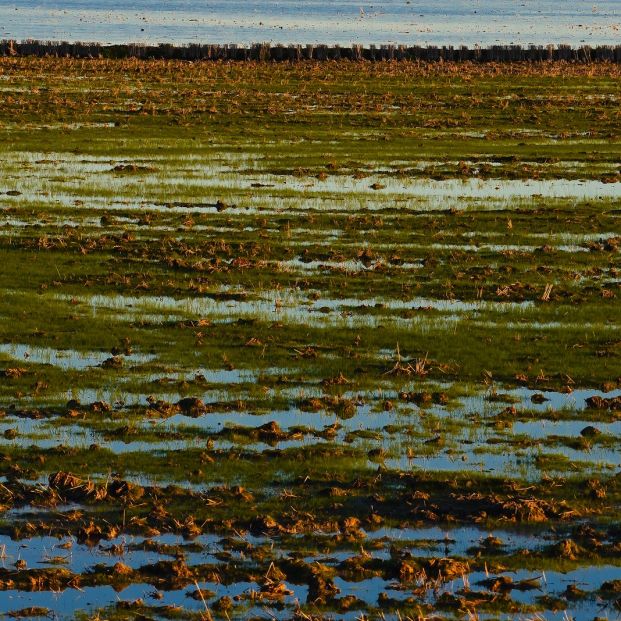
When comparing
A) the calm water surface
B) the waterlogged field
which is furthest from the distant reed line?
the waterlogged field

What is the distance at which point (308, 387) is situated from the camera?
16.6 m

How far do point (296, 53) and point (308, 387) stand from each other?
59.6 m

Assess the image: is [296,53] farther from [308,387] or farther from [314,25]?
[314,25]

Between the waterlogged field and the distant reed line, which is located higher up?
→ the distant reed line

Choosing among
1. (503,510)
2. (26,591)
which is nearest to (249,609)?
(26,591)

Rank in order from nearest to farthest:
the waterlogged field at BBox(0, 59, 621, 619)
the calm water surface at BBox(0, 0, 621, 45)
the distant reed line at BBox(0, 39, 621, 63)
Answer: the waterlogged field at BBox(0, 59, 621, 619) → the distant reed line at BBox(0, 39, 621, 63) → the calm water surface at BBox(0, 0, 621, 45)

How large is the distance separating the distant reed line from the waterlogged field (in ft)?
123

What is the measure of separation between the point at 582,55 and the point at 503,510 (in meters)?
67.6

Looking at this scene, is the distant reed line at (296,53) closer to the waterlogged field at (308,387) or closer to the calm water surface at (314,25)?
the calm water surface at (314,25)

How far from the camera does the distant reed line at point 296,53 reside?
7381 centimetres

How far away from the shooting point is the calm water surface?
112 m

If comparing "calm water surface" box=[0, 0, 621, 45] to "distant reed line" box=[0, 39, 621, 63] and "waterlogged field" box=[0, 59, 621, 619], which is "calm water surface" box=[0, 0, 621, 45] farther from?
"waterlogged field" box=[0, 59, 621, 619]

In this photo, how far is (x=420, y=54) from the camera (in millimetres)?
75938

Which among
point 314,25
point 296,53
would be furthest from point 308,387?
point 314,25
